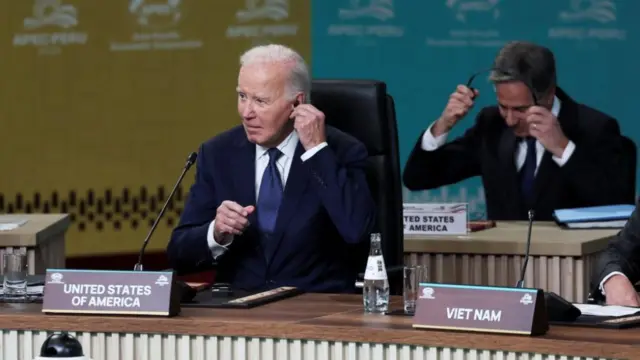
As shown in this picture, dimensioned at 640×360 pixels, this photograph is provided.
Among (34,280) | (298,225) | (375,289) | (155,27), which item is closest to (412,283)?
(375,289)

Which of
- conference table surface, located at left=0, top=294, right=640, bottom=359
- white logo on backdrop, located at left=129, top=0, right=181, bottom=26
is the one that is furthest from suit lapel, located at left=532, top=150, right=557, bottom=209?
white logo on backdrop, located at left=129, top=0, right=181, bottom=26

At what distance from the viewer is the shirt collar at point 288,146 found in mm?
4375

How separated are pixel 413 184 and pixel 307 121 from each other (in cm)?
177

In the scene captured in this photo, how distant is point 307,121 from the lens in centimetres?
428

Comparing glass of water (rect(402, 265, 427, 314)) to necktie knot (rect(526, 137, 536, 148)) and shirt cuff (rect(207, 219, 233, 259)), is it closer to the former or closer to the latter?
shirt cuff (rect(207, 219, 233, 259))

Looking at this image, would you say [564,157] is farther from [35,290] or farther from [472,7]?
[35,290]

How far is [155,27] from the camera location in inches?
274

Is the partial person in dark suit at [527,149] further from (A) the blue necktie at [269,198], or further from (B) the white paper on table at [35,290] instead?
(B) the white paper on table at [35,290]

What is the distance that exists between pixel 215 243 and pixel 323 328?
996 mm

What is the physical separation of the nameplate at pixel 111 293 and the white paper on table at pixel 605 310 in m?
0.92

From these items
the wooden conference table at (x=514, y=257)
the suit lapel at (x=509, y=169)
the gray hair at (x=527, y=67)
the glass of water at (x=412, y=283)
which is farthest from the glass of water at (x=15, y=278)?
the gray hair at (x=527, y=67)

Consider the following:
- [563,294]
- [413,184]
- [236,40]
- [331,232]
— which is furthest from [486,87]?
[331,232]

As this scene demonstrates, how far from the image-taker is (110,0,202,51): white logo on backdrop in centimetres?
694

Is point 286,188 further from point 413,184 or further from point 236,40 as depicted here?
point 236,40
